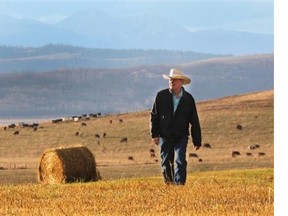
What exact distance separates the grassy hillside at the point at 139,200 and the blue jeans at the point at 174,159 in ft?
0.92

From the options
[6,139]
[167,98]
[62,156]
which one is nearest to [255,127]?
[6,139]

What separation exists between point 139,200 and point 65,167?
12391 millimetres

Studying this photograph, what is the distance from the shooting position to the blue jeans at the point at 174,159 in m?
15.6

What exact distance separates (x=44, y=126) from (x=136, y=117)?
5653 millimetres

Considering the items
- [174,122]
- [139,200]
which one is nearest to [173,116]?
[174,122]

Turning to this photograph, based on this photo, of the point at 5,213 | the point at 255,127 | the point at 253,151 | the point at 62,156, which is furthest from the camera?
the point at 255,127

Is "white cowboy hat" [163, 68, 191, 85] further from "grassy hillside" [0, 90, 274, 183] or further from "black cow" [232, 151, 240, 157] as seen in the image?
"black cow" [232, 151, 240, 157]

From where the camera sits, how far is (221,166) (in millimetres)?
47906

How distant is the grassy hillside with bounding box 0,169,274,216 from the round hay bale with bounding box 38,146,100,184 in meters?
8.93

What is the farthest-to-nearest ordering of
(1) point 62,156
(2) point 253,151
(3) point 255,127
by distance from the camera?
1. (3) point 255,127
2. (2) point 253,151
3. (1) point 62,156

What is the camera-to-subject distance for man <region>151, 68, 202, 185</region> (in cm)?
1570

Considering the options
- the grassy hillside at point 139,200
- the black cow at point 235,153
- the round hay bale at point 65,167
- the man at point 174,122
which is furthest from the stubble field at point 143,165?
the round hay bale at point 65,167

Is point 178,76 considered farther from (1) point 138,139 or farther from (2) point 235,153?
(1) point 138,139
